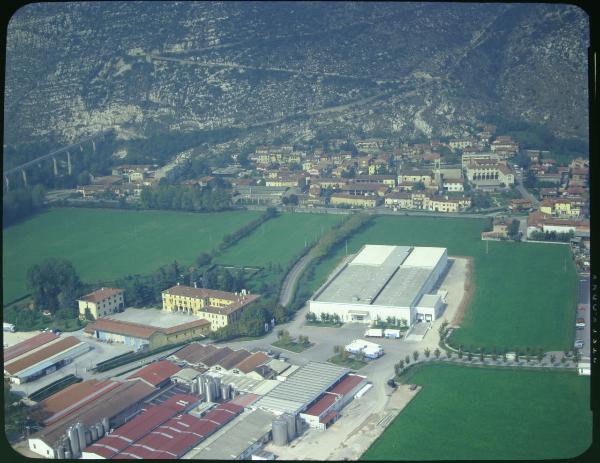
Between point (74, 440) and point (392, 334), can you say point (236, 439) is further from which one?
point (392, 334)

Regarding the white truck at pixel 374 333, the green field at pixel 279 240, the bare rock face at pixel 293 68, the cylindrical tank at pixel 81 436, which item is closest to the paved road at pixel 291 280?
the green field at pixel 279 240

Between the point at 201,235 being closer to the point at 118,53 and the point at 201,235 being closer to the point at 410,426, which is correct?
the point at 410,426

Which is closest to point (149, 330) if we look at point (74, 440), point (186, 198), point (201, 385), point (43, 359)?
point (43, 359)

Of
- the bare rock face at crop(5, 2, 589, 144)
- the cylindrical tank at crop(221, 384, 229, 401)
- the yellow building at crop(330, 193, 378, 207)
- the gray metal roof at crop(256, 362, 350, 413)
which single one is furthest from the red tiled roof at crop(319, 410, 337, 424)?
the bare rock face at crop(5, 2, 589, 144)

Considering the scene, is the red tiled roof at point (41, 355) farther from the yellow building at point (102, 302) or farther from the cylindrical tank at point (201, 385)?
the cylindrical tank at point (201, 385)

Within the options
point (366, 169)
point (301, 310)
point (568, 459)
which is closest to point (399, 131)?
point (366, 169)
